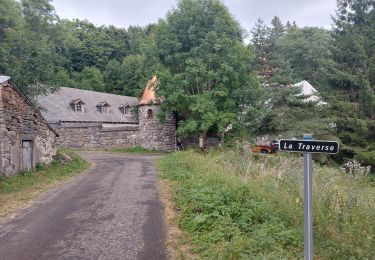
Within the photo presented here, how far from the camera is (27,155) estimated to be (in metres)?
13.8

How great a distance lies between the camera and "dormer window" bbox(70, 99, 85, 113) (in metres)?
34.1

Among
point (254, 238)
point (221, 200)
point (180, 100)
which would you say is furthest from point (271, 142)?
point (254, 238)

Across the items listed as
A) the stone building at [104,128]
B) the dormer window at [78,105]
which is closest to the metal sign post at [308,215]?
the stone building at [104,128]

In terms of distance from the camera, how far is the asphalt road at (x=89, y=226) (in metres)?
5.54

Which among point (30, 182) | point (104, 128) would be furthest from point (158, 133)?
point (30, 182)

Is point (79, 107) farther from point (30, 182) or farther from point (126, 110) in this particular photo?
point (30, 182)

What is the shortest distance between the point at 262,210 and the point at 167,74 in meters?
17.7

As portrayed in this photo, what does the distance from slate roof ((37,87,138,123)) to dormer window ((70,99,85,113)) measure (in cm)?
24

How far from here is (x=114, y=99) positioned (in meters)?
39.8

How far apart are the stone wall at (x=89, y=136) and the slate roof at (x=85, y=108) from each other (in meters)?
2.03

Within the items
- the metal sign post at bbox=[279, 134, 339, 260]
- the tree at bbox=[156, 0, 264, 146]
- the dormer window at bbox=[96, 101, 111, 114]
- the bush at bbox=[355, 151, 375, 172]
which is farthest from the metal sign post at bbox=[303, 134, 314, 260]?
the dormer window at bbox=[96, 101, 111, 114]

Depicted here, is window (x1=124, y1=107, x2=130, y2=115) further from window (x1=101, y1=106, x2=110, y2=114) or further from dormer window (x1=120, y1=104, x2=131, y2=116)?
window (x1=101, y1=106, x2=110, y2=114)

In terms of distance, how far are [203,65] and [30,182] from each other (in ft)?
44.6

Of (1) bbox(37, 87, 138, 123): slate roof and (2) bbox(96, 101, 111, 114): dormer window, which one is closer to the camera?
(1) bbox(37, 87, 138, 123): slate roof
